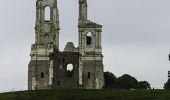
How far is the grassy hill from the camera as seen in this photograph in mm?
109188

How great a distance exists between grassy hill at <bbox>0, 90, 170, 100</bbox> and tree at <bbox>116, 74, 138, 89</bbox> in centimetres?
2610

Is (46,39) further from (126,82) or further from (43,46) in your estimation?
(126,82)

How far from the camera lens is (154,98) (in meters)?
107

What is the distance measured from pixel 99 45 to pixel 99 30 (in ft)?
6.97

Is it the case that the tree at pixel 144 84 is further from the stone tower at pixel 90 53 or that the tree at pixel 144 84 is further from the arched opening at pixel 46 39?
the arched opening at pixel 46 39

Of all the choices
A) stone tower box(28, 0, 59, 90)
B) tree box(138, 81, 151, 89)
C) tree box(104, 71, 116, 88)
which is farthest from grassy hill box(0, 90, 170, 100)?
tree box(138, 81, 151, 89)

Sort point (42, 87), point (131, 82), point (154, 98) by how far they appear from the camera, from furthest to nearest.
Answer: point (131, 82), point (42, 87), point (154, 98)

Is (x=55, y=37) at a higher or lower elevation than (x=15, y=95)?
higher

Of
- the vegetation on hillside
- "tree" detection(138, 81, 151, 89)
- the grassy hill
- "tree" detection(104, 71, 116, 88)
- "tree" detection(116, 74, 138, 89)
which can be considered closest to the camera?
the grassy hill

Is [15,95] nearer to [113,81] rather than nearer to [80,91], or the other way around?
[80,91]

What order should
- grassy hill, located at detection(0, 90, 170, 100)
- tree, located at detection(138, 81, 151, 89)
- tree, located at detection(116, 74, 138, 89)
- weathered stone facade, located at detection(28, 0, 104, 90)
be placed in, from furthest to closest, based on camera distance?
tree, located at detection(138, 81, 151, 89), tree, located at detection(116, 74, 138, 89), weathered stone facade, located at detection(28, 0, 104, 90), grassy hill, located at detection(0, 90, 170, 100)

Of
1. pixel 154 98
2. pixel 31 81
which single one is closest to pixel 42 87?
pixel 31 81

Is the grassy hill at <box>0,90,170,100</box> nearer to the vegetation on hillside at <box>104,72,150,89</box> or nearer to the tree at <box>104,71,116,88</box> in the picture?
the vegetation on hillside at <box>104,72,150,89</box>

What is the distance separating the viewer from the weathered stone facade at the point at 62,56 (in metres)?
135
